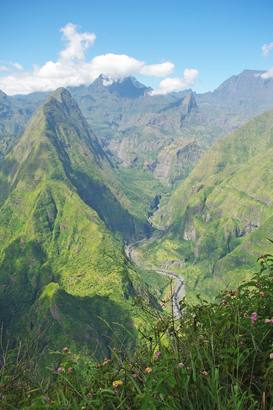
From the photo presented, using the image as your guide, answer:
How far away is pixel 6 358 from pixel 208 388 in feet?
12.5

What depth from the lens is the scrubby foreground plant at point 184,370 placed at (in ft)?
18.8

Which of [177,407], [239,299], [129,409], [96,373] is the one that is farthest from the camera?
[239,299]

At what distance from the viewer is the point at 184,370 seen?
6.15 metres

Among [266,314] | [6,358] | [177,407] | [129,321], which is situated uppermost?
[266,314]

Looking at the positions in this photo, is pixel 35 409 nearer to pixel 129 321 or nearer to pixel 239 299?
pixel 239 299

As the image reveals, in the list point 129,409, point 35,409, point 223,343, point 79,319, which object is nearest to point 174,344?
point 223,343

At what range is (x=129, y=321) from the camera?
19825 cm

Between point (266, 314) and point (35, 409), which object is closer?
point (35, 409)

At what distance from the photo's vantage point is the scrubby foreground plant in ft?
18.8

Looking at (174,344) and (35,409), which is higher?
(174,344)

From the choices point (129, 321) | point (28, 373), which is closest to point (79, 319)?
point (129, 321)

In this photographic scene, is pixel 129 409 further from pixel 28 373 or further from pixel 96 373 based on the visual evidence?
pixel 28 373

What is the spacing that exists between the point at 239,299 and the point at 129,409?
3056mm

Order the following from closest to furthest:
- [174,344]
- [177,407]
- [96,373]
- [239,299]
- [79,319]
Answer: [177,407] → [174,344] → [96,373] → [239,299] → [79,319]
